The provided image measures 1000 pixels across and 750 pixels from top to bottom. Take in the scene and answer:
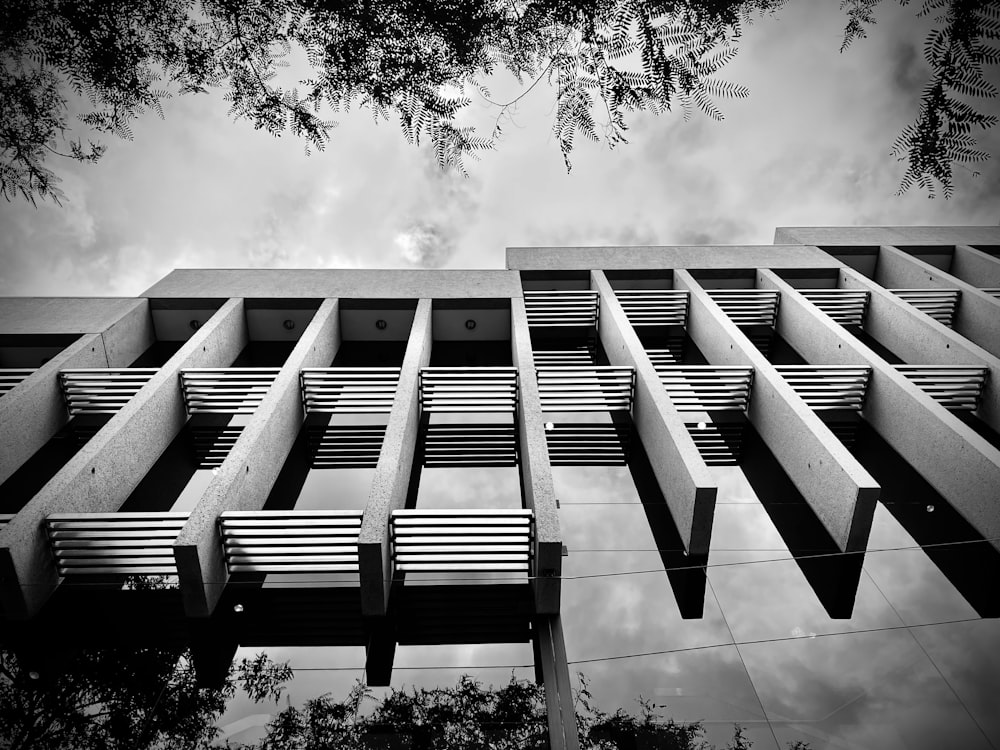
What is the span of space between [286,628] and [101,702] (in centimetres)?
139

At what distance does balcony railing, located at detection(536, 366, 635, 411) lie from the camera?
895cm

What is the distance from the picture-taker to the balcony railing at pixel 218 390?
8836 millimetres

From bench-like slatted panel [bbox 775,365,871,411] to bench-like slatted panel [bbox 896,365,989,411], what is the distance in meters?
0.61

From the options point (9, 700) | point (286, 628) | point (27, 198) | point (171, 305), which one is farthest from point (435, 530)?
point (171, 305)

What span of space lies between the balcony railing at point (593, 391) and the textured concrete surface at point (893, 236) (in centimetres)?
778

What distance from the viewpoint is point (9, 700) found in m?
3.74

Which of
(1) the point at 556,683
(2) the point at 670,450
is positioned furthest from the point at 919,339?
(1) the point at 556,683

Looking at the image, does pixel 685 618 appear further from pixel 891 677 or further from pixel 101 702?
pixel 101 702

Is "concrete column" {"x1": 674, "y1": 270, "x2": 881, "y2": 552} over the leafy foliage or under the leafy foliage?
under

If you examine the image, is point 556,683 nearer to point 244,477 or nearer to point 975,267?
point 244,477

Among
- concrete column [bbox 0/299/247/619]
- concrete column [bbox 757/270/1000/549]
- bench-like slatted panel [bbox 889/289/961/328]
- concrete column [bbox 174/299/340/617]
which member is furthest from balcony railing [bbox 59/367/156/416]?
bench-like slatted panel [bbox 889/289/961/328]

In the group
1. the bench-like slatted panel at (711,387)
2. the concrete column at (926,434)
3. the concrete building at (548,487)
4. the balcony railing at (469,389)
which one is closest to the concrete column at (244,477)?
the concrete building at (548,487)

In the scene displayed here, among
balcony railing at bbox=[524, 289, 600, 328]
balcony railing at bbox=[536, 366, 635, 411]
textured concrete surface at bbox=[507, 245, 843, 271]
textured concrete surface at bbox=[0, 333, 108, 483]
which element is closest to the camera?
textured concrete surface at bbox=[0, 333, 108, 483]

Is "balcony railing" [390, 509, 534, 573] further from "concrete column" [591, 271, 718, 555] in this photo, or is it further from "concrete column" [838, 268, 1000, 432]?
"concrete column" [838, 268, 1000, 432]
